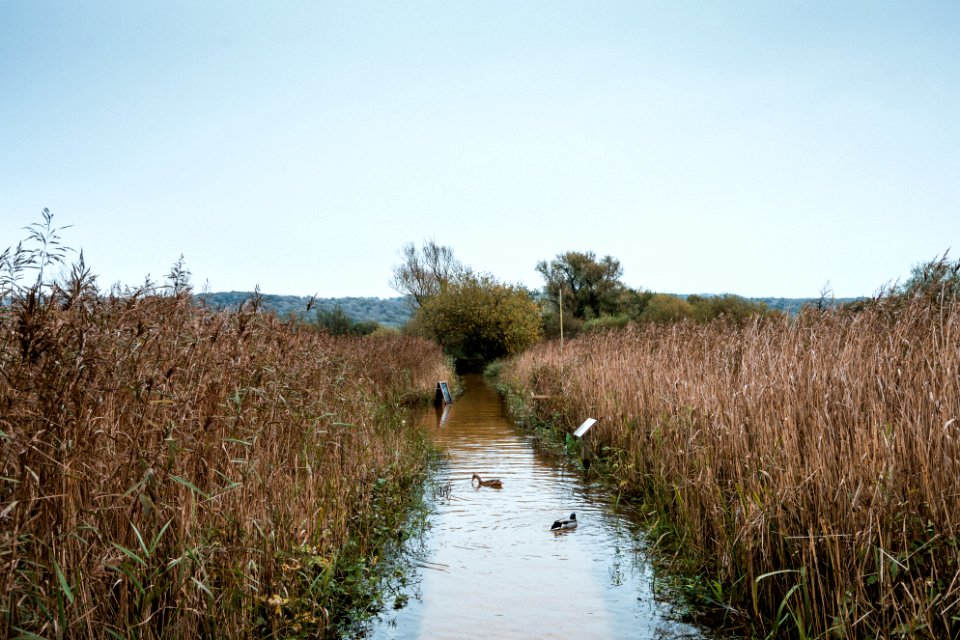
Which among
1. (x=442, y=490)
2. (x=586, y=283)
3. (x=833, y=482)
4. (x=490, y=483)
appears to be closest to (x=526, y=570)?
(x=833, y=482)

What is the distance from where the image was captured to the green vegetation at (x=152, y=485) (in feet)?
10.2

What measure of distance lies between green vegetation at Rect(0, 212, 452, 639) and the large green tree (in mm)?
43192

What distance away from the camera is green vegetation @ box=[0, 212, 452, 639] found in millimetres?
3115

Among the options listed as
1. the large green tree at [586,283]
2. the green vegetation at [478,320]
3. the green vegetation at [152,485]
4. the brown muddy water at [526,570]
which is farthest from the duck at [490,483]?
the large green tree at [586,283]

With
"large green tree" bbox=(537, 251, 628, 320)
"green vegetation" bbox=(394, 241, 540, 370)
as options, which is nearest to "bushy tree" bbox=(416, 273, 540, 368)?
"green vegetation" bbox=(394, 241, 540, 370)

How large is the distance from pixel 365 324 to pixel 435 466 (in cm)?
3888

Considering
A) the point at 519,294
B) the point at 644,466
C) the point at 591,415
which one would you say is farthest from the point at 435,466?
the point at 519,294

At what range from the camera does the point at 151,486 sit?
352 centimetres

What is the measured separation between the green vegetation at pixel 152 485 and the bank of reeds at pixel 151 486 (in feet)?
0.04

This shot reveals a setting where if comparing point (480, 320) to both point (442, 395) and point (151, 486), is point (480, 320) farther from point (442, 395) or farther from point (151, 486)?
point (151, 486)

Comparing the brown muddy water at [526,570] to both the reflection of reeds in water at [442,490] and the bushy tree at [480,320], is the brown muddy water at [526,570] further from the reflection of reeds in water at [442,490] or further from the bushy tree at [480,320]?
the bushy tree at [480,320]

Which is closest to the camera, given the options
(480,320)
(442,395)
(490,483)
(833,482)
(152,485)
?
(152,485)

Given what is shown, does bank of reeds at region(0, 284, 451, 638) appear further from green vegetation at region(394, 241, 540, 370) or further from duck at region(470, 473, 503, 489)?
green vegetation at region(394, 241, 540, 370)

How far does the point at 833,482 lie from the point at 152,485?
3351 millimetres
